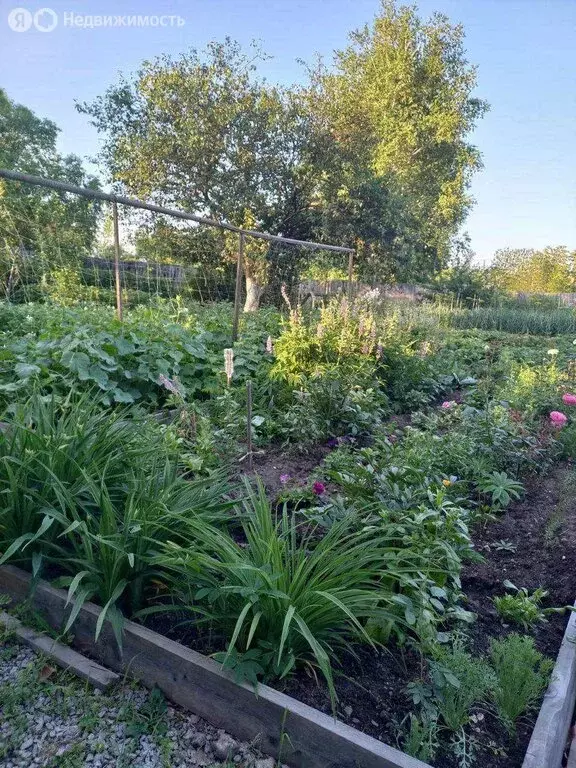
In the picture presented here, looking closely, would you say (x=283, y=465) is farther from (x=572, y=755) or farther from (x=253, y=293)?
(x=253, y=293)

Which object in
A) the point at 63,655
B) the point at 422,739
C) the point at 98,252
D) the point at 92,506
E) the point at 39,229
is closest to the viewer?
the point at 422,739

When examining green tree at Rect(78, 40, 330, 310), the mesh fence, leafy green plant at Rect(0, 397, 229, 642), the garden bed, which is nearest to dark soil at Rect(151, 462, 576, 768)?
the garden bed

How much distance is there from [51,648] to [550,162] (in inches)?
823

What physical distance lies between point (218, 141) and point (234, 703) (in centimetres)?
1316

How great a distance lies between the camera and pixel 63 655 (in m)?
1.56

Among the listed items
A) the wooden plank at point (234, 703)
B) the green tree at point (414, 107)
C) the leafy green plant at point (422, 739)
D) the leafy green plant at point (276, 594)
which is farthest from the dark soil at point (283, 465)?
the green tree at point (414, 107)

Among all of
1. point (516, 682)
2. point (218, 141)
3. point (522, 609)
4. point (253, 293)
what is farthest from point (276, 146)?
point (516, 682)

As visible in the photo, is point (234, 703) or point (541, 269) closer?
point (234, 703)

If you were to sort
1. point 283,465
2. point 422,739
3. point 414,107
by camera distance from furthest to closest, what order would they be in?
1. point 414,107
2. point 283,465
3. point 422,739

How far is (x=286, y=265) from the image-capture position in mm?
9742

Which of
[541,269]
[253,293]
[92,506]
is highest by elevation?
[541,269]

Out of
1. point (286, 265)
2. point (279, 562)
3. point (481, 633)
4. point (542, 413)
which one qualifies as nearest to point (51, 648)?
point (279, 562)

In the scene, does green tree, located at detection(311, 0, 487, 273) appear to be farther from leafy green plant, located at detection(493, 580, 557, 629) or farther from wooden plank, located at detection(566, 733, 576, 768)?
wooden plank, located at detection(566, 733, 576, 768)

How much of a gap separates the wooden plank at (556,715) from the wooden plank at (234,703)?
34 cm
